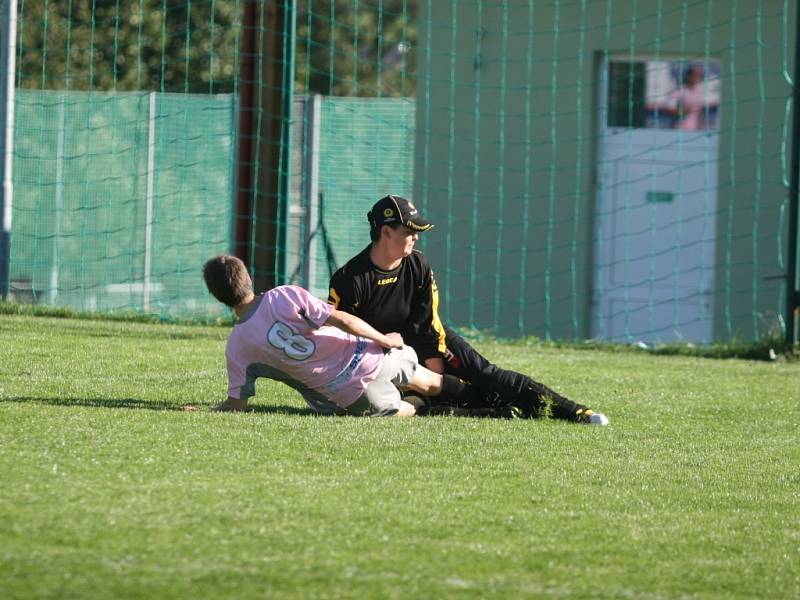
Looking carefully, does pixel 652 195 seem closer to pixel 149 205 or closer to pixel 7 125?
pixel 149 205

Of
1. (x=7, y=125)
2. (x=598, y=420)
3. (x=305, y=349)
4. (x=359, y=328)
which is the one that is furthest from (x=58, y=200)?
(x=598, y=420)

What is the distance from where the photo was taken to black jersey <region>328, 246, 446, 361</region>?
7.76 metres

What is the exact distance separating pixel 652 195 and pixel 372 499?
10.8m

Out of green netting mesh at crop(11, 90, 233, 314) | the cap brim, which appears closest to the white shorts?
the cap brim

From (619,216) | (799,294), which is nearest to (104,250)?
(619,216)

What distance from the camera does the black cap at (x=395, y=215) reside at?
7.76m

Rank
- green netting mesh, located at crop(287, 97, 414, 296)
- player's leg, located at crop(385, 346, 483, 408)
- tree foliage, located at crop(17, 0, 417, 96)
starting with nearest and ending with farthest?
player's leg, located at crop(385, 346, 483, 408), green netting mesh, located at crop(287, 97, 414, 296), tree foliage, located at crop(17, 0, 417, 96)

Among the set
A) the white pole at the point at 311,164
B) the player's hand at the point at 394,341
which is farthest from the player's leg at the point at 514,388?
the white pole at the point at 311,164

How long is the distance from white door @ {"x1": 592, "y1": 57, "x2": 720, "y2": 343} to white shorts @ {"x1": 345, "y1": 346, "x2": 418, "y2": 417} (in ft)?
26.8

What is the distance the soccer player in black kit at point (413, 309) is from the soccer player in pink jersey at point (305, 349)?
34cm

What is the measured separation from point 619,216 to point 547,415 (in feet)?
27.1

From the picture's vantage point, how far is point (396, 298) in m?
7.91

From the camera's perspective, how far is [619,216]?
1577 cm

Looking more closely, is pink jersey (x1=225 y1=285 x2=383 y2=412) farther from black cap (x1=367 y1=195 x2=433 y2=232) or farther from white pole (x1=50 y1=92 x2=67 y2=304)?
white pole (x1=50 y1=92 x2=67 y2=304)
